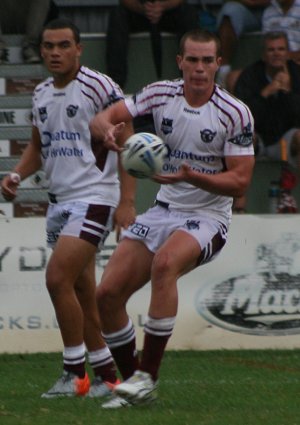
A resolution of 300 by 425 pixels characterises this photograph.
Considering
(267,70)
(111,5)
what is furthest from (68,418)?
(111,5)

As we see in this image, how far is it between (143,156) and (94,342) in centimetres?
158

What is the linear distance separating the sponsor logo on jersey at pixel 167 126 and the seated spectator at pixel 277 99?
4.68 metres

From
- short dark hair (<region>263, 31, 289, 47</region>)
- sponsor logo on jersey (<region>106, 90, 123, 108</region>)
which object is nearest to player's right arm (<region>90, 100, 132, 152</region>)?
sponsor logo on jersey (<region>106, 90, 123, 108</region>)

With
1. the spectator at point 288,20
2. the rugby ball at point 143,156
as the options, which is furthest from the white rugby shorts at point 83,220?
the spectator at point 288,20

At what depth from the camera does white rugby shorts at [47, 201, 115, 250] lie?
7.89m

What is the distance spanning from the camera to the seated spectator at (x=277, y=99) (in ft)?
40.2

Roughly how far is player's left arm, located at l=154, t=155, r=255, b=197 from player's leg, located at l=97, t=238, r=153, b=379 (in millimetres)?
624

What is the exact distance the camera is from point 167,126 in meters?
7.60

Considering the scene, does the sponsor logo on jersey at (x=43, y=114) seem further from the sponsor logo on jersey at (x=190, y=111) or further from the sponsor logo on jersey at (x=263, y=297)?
the sponsor logo on jersey at (x=263, y=297)

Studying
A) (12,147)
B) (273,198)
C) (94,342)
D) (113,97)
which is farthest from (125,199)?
(12,147)

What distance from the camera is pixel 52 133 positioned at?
8039 millimetres

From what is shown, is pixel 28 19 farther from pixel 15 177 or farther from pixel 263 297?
pixel 15 177

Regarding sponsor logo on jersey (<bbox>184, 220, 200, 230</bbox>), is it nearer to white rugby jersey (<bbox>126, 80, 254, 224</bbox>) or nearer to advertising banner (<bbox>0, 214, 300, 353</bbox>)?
white rugby jersey (<bbox>126, 80, 254, 224</bbox>)

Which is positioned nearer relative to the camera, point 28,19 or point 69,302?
point 69,302
